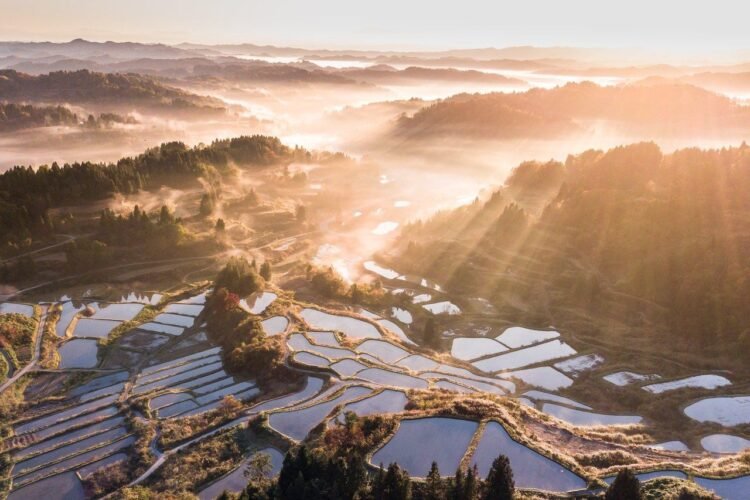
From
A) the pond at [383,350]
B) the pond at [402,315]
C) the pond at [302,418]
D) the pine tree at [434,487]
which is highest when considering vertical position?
the pine tree at [434,487]

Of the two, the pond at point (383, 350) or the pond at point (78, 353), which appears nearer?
the pond at point (78, 353)

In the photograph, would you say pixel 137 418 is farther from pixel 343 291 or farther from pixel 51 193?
pixel 51 193

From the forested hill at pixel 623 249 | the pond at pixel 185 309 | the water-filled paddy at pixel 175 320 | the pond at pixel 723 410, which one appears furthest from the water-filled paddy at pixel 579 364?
the pond at pixel 185 309

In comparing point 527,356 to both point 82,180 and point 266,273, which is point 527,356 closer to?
point 266,273

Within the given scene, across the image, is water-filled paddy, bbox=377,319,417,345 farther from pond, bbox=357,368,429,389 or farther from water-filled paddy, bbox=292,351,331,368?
water-filled paddy, bbox=292,351,331,368

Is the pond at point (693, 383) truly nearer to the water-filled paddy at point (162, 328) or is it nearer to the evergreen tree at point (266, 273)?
the evergreen tree at point (266, 273)

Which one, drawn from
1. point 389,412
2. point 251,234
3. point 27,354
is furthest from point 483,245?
point 27,354

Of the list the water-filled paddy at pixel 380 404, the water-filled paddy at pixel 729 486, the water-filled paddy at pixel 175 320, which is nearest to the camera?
the water-filled paddy at pixel 729 486
